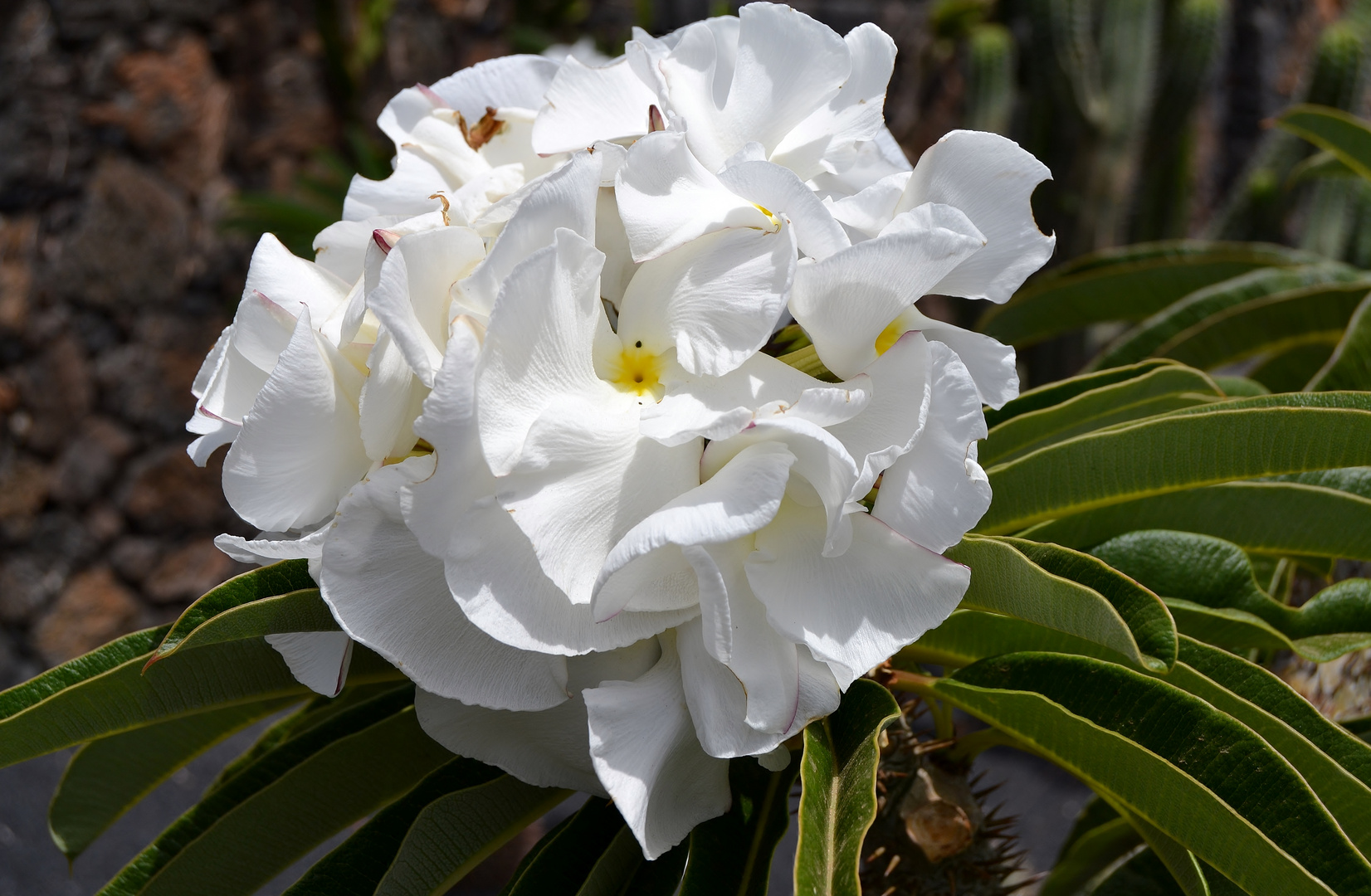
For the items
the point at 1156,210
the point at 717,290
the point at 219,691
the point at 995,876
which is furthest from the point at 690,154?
the point at 1156,210

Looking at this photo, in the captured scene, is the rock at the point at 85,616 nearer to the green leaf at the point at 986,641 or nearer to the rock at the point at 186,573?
the rock at the point at 186,573

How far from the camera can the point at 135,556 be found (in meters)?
3.43

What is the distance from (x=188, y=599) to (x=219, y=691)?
320 centimetres

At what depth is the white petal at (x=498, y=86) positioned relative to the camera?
66 centimetres

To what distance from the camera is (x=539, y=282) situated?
458 millimetres

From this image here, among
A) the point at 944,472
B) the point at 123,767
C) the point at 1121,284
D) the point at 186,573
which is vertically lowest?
the point at 186,573

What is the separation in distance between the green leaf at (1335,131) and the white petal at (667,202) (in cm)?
78

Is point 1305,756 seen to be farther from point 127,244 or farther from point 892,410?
point 127,244

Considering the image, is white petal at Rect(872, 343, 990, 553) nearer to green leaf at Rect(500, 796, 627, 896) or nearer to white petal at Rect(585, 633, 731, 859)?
white petal at Rect(585, 633, 731, 859)

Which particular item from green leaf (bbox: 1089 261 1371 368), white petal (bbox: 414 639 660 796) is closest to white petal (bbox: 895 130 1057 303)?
white petal (bbox: 414 639 660 796)

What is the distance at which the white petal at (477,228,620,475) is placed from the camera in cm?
45

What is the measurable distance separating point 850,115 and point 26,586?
351 centimetres

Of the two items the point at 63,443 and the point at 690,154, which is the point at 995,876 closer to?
the point at 690,154

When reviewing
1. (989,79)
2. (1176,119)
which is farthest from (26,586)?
(1176,119)
